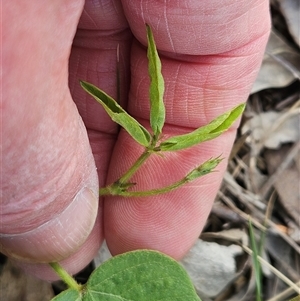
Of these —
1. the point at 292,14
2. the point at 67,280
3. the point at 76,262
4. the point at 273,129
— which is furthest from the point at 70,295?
the point at 292,14

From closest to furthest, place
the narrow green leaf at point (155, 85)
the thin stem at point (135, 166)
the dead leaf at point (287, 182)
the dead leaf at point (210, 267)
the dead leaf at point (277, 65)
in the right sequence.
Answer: the narrow green leaf at point (155, 85)
the thin stem at point (135, 166)
the dead leaf at point (210, 267)
the dead leaf at point (287, 182)
the dead leaf at point (277, 65)

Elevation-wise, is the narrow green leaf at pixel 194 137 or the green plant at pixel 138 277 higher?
the narrow green leaf at pixel 194 137

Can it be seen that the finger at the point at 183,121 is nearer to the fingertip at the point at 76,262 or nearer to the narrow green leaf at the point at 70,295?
the fingertip at the point at 76,262

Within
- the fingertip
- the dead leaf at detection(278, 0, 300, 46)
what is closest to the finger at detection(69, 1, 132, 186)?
the fingertip

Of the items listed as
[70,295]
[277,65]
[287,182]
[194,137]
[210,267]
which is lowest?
[210,267]

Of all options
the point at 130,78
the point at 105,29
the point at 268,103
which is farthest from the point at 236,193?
the point at 105,29

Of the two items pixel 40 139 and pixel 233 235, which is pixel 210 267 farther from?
pixel 40 139

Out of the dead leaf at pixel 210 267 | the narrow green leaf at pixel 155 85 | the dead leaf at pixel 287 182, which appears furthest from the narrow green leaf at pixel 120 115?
the dead leaf at pixel 287 182
